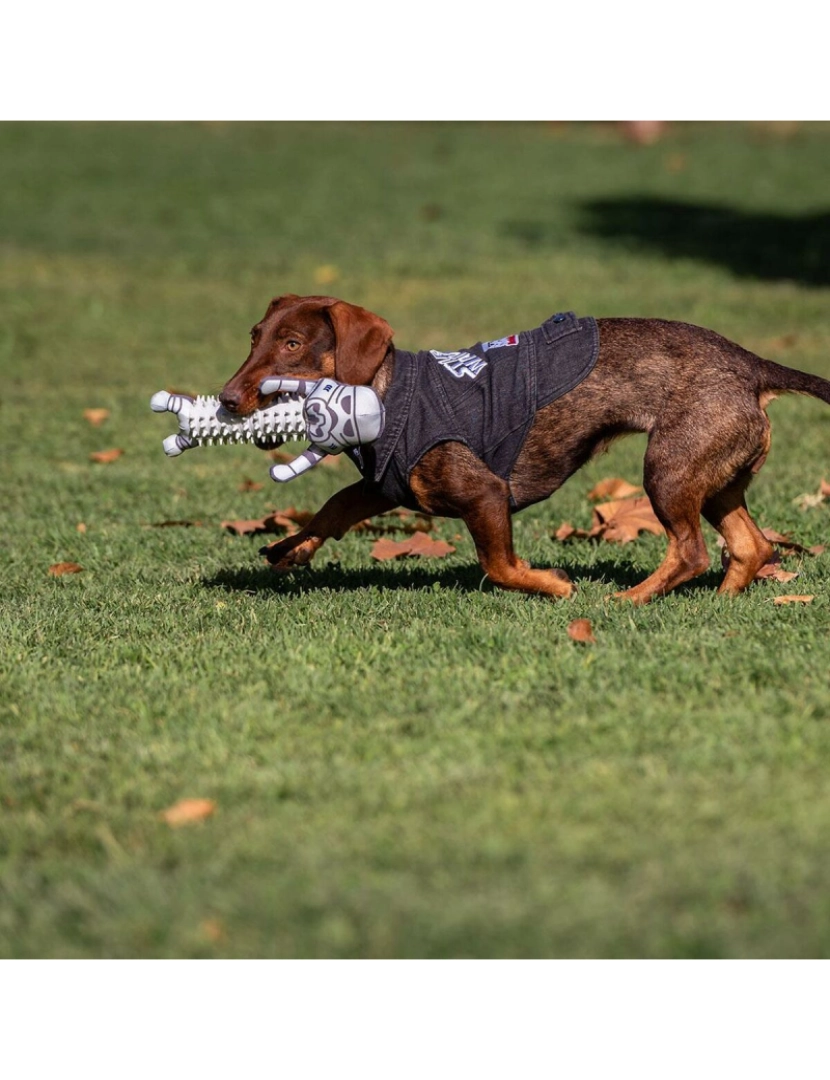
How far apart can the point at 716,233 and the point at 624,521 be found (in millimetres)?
11465

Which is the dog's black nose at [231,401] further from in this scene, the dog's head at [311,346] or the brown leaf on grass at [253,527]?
the brown leaf on grass at [253,527]

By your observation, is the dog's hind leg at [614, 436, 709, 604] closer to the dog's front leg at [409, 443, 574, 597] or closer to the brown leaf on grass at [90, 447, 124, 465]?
the dog's front leg at [409, 443, 574, 597]

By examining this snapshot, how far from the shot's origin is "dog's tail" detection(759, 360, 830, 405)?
19.3 ft

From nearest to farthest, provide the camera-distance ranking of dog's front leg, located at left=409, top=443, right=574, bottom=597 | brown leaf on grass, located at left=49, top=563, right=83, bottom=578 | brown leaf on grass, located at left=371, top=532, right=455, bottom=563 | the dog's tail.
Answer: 1. dog's front leg, located at left=409, top=443, right=574, bottom=597
2. the dog's tail
3. brown leaf on grass, located at left=49, top=563, right=83, bottom=578
4. brown leaf on grass, located at left=371, top=532, right=455, bottom=563

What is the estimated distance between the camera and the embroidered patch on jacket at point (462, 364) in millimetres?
5805

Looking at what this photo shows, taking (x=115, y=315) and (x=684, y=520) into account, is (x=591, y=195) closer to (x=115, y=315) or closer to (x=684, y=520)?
(x=115, y=315)

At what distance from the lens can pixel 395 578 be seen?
21.3ft

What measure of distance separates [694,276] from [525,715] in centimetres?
1150

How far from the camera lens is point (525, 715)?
4539 millimetres

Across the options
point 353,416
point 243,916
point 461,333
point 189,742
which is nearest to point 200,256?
point 461,333

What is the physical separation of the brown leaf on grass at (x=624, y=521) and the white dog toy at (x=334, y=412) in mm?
1984

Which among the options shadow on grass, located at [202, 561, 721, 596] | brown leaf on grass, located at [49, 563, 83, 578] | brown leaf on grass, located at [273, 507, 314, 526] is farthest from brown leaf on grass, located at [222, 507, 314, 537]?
brown leaf on grass, located at [49, 563, 83, 578]

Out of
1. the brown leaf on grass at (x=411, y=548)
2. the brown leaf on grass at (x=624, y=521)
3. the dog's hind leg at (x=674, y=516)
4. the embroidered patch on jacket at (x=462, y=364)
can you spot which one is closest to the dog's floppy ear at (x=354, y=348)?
the embroidered patch on jacket at (x=462, y=364)

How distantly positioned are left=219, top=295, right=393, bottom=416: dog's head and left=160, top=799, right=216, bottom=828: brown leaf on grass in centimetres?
205
